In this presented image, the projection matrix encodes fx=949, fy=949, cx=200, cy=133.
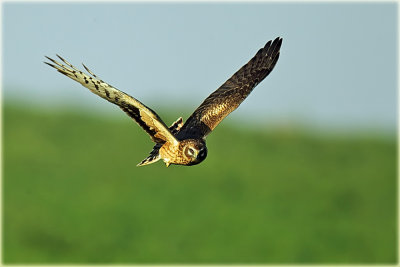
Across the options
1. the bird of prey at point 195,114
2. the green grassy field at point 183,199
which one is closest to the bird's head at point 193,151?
the bird of prey at point 195,114

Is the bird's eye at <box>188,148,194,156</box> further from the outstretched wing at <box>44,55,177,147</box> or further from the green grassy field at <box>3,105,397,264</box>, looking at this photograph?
the green grassy field at <box>3,105,397,264</box>

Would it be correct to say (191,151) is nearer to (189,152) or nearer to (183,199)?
(189,152)

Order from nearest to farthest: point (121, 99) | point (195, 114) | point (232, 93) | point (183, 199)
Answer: point (121, 99) < point (195, 114) < point (232, 93) < point (183, 199)

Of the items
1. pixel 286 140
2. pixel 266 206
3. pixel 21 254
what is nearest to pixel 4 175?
pixel 21 254

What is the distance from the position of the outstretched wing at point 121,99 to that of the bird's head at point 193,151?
0.13 metres

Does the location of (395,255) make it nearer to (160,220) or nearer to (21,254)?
(160,220)

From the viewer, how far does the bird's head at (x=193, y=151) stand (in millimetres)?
7516

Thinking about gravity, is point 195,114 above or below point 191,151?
above

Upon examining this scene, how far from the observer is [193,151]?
753 centimetres

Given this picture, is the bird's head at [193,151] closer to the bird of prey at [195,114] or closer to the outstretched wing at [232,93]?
the bird of prey at [195,114]

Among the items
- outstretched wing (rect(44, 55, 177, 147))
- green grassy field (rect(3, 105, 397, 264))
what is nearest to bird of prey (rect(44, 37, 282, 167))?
outstretched wing (rect(44, 55, 177, 147))

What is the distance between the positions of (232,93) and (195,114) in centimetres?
58

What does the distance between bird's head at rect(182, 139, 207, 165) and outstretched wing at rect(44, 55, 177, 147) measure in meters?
0.13

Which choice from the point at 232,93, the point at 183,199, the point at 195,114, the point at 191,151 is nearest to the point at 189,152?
the point at 191,151
